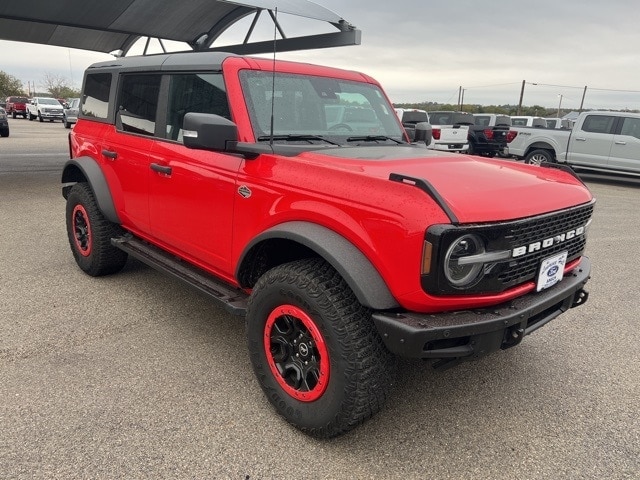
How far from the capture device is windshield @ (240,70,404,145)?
3.06m

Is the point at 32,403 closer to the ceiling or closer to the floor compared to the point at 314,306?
closer to the floor

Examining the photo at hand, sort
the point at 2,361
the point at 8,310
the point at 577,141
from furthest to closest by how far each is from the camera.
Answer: the point at 577,141 < the point at 8,310 < the point at 2,361

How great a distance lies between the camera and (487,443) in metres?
2.55

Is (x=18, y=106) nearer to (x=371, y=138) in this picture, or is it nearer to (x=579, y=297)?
(x=371, y=138)

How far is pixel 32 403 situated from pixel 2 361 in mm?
629

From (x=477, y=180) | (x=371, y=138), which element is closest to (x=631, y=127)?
(x=371, y=138)

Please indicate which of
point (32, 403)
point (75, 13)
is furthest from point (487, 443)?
point (75, 13)

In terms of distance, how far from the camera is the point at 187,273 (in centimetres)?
342

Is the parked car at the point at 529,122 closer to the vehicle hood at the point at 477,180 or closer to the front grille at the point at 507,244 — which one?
the vehicle hood at the point at 477,180

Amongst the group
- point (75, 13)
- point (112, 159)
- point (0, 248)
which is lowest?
point (0, 248)

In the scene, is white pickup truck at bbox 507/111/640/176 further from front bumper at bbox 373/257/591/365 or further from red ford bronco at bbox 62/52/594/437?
front bumper at bbox 373/257/591/365

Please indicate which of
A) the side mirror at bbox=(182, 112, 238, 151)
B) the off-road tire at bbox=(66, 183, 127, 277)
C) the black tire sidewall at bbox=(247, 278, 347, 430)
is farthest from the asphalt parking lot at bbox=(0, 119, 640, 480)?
the side mirror at bbox=(182, 112, 238, 151)

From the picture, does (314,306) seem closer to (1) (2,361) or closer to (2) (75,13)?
(1) (2,361)

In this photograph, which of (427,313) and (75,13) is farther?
(75,13)
